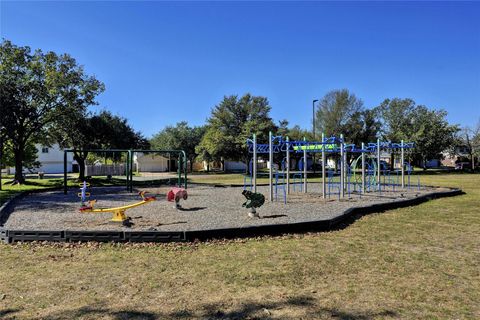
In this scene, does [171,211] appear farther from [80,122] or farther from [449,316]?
[80,122]

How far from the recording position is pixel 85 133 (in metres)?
28.8

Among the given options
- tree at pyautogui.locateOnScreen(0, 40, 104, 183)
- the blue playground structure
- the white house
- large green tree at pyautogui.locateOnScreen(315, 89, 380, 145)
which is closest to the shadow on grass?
the blue playground structure

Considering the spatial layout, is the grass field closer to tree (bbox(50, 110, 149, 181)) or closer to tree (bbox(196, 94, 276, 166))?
tree (bbox(50, 110, 149, 181))

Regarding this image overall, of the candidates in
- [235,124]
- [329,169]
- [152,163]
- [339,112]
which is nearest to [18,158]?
[329,169]

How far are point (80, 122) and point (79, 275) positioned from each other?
25027mm

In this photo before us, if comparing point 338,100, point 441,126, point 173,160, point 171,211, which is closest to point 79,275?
point 171,211

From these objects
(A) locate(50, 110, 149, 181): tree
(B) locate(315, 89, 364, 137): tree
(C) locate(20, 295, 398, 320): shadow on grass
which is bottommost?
(C) locate(20, 295, 398, 320): shadow on grass

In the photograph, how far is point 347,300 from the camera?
14.0ft

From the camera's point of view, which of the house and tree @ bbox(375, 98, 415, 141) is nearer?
tree @ bbox(375, 98, 415, 141)

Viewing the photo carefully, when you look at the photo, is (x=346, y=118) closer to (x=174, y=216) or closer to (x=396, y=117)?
(x=396, y=117)

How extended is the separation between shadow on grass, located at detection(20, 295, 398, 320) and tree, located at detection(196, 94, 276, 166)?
35.5m

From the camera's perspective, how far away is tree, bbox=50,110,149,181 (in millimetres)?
27183

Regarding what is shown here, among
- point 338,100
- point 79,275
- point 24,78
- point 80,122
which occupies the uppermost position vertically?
point 338,100

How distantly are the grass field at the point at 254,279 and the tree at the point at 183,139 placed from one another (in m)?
54.8
